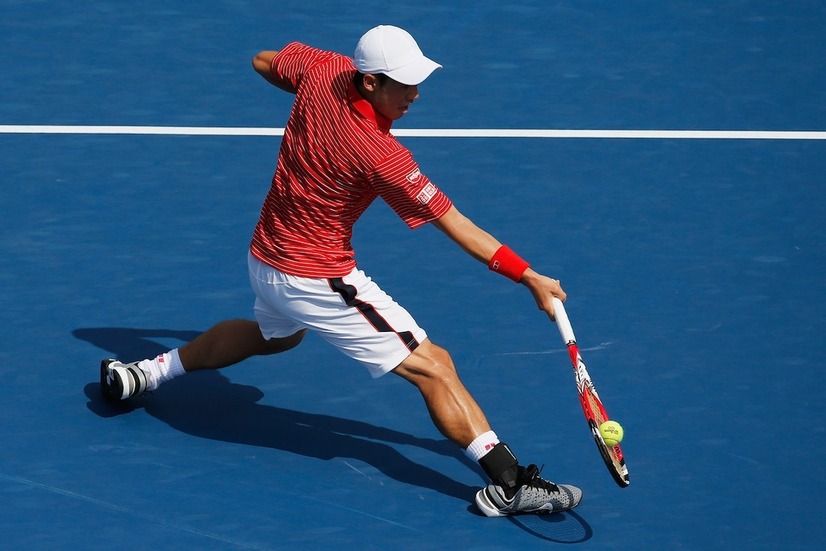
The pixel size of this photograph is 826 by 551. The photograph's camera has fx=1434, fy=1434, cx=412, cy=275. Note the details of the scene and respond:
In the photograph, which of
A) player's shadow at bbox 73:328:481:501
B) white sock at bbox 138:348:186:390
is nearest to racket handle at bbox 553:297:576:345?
player's shadow at bbox 73:328:481:501

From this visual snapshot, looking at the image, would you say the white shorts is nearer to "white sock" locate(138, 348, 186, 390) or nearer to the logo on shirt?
the logo on shirt

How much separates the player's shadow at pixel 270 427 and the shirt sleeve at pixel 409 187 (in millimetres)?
1380

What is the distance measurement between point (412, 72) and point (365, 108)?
0.95 ft

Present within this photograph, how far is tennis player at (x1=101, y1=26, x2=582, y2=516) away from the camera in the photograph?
6.30 meters

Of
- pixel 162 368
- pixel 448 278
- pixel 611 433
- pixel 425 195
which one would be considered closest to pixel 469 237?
pixel 425 195

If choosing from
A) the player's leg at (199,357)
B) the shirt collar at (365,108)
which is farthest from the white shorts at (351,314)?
the shirt collar at (365,108)

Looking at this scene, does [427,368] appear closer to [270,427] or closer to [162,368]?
[270,427]

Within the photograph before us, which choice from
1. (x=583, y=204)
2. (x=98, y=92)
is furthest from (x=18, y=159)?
(x=583, y=204)

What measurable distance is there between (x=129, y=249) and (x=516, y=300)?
2.32 meters

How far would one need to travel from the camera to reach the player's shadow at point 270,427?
7.05 metres

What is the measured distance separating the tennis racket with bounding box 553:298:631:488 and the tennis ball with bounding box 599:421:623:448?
18 mm

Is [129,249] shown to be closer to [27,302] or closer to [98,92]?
[27,302]

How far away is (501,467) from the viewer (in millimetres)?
6586

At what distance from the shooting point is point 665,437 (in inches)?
282
